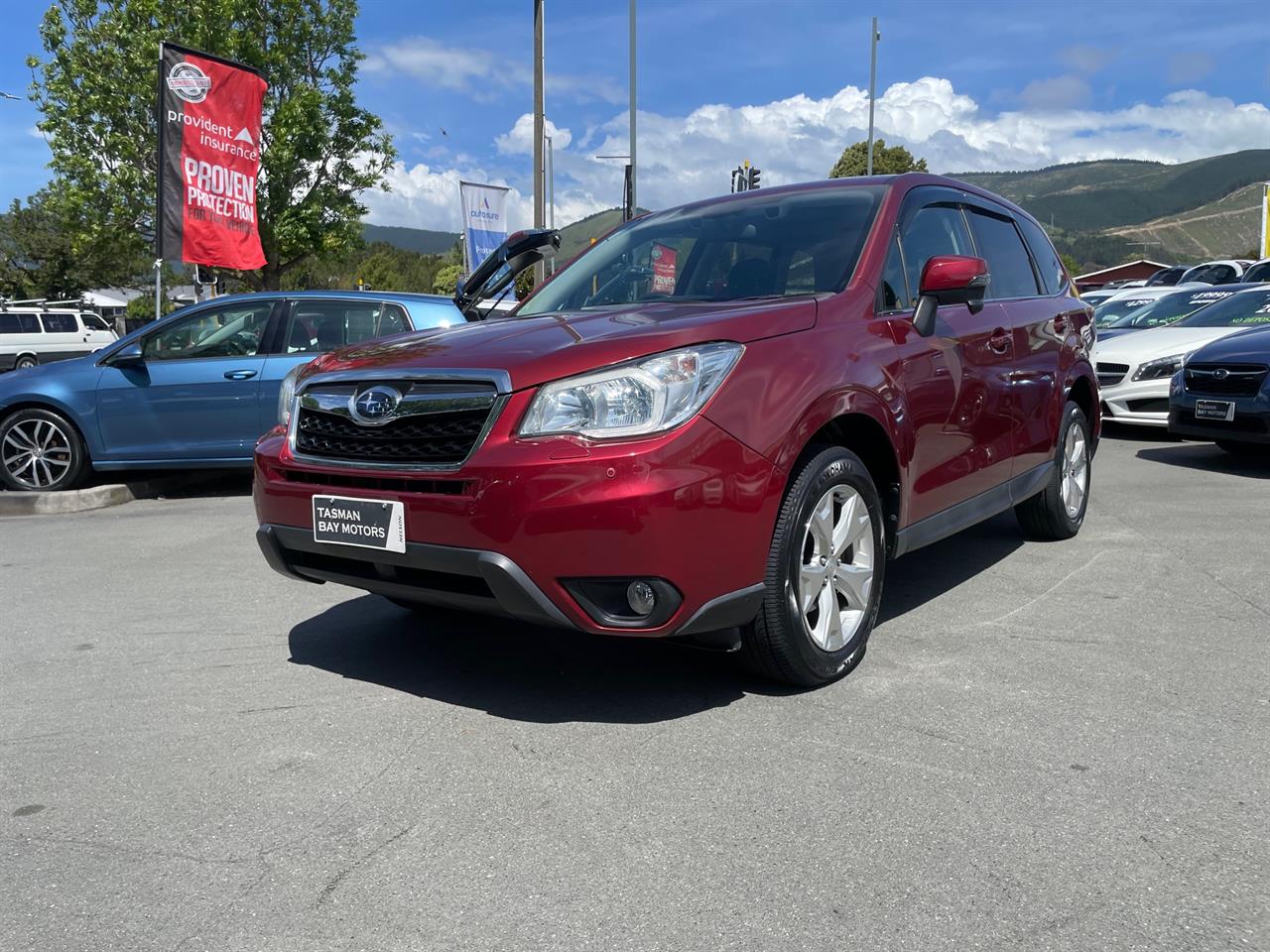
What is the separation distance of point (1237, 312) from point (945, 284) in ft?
30.7

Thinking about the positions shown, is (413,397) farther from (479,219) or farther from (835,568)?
(479,219)

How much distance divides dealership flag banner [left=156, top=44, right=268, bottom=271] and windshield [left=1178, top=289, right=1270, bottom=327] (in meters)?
10.6

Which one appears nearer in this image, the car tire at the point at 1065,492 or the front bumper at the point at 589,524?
the front bumper at the point at 589,524

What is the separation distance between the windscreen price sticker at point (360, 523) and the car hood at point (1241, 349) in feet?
24.3

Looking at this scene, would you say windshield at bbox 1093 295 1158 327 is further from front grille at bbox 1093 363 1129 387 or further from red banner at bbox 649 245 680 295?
red banner at bbox 649 245 680 295

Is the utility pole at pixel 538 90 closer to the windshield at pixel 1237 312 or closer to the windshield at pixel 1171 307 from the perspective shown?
the windshield at pixel 1171 307

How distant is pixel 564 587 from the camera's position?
121 inches

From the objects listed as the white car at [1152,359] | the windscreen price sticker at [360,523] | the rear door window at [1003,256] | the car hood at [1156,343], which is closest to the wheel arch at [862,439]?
the windscreen price sticker at [360,523]

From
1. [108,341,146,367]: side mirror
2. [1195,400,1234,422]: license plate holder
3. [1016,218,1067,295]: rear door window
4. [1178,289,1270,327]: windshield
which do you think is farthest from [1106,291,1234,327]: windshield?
[108,341,146,367]: side mirror

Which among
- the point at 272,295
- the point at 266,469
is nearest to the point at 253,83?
the point at 272,295

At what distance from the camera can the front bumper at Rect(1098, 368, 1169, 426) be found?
10.6 metres

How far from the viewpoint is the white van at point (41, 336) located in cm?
3123

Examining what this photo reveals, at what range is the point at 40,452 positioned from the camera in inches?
327

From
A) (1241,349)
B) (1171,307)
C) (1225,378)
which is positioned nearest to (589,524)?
(1225,378)
